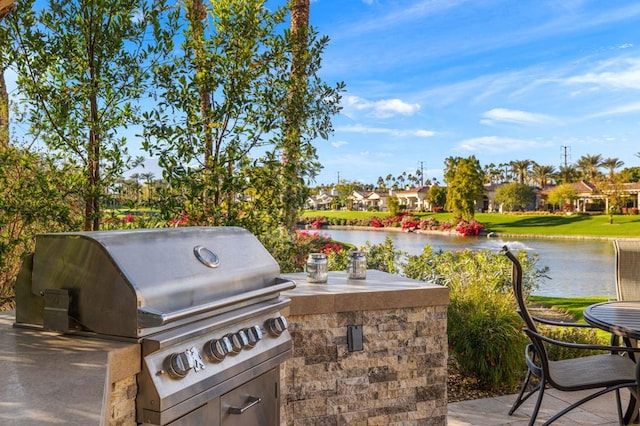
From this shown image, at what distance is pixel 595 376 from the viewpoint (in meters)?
2.97

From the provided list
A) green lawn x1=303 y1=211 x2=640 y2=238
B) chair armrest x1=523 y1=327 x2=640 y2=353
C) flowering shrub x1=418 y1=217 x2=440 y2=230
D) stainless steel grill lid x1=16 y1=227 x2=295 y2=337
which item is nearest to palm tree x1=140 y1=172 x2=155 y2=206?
stainless steel grill lid x1=16 y1=227 x2=295 y2=337

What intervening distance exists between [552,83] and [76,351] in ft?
100

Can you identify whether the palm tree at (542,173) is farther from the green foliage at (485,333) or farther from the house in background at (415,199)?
the green foliage at (485,333)

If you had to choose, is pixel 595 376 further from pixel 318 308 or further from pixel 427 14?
pixel 427 14

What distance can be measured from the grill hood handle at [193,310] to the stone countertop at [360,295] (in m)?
0.46

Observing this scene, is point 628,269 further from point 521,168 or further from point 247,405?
point 521,168

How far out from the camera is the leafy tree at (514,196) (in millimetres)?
37625

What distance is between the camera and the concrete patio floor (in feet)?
11.9

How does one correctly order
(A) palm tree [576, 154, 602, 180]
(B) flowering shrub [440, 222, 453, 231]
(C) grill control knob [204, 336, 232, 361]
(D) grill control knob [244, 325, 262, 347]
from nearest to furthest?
(C) grill control knob [204, 336, 232, 361], (D) grill control knob [244, 325, 262, 347], (B) flowering shrub [440, 222, 453, 231], (A) palm tree [576, 154, 602, 180]

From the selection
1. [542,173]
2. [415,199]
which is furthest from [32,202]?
[542,173]

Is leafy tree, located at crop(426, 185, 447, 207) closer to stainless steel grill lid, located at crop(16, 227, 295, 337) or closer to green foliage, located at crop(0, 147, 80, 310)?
green foliage, located at crop(0, 147, 80, 310)

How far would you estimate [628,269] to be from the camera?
4.20 metres

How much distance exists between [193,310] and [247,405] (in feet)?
1.86

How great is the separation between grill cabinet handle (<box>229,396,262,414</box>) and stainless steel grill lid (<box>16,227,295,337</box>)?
409 millimetres
